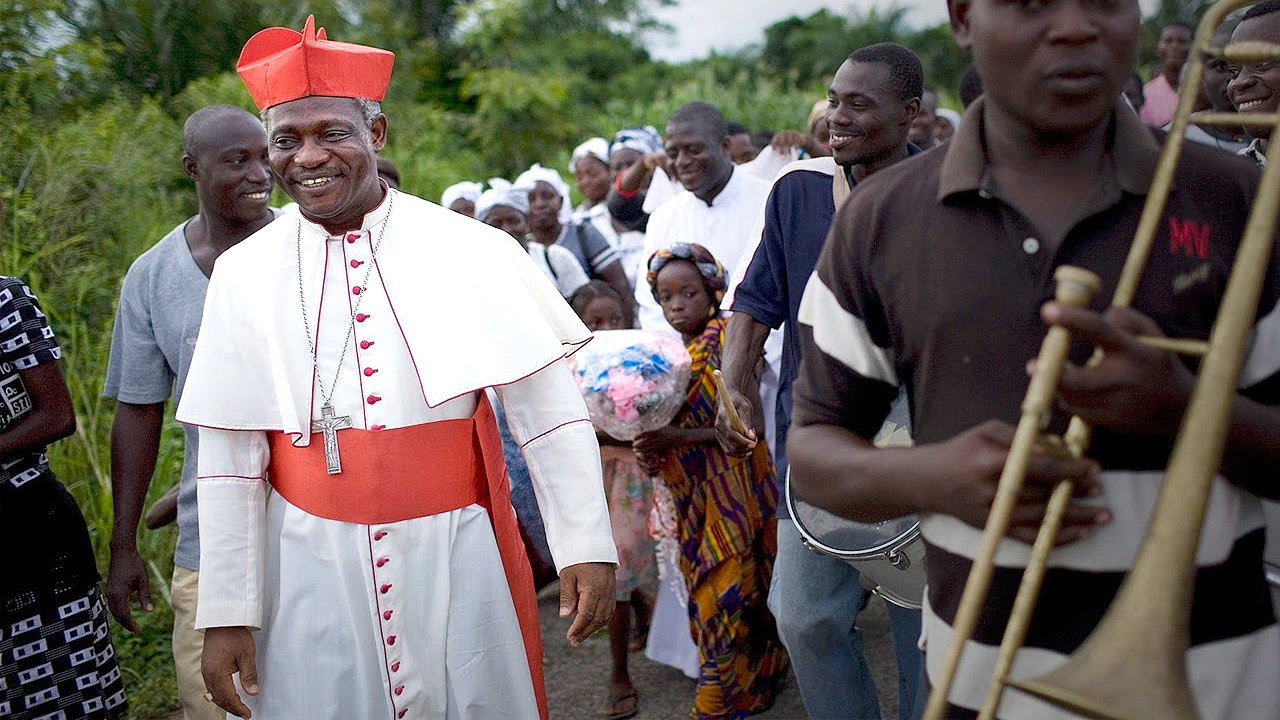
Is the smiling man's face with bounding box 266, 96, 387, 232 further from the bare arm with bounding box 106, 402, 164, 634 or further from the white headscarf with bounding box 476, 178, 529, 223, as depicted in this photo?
the white headscarf with bounding box 476, 178, 529, 223

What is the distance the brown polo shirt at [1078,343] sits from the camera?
6.24 feet

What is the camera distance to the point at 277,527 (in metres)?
3.40

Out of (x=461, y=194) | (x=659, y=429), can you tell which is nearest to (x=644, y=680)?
(x=659, y=429)

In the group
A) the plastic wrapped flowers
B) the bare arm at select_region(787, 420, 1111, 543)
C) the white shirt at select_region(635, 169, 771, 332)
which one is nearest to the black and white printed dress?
the plastic wrapped flowers

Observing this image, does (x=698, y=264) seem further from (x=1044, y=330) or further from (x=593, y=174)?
(x=593, y=174)

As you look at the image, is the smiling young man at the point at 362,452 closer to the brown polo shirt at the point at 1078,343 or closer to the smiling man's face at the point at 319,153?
the smiling man's face at the point at 319,153

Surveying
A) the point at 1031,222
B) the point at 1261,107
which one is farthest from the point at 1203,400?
the point at 1261,107

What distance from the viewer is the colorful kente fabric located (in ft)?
17.0

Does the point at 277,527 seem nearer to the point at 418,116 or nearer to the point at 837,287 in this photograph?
the point at 837,287

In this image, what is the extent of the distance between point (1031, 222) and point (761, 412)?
3361mm

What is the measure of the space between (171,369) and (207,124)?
95cm

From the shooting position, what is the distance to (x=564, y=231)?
308 inches

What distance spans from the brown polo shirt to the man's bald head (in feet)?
10.6

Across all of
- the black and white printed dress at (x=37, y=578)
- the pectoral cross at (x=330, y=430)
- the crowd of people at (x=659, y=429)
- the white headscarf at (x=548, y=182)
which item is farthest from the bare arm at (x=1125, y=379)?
the white headscarf at (x=548, y=182)
